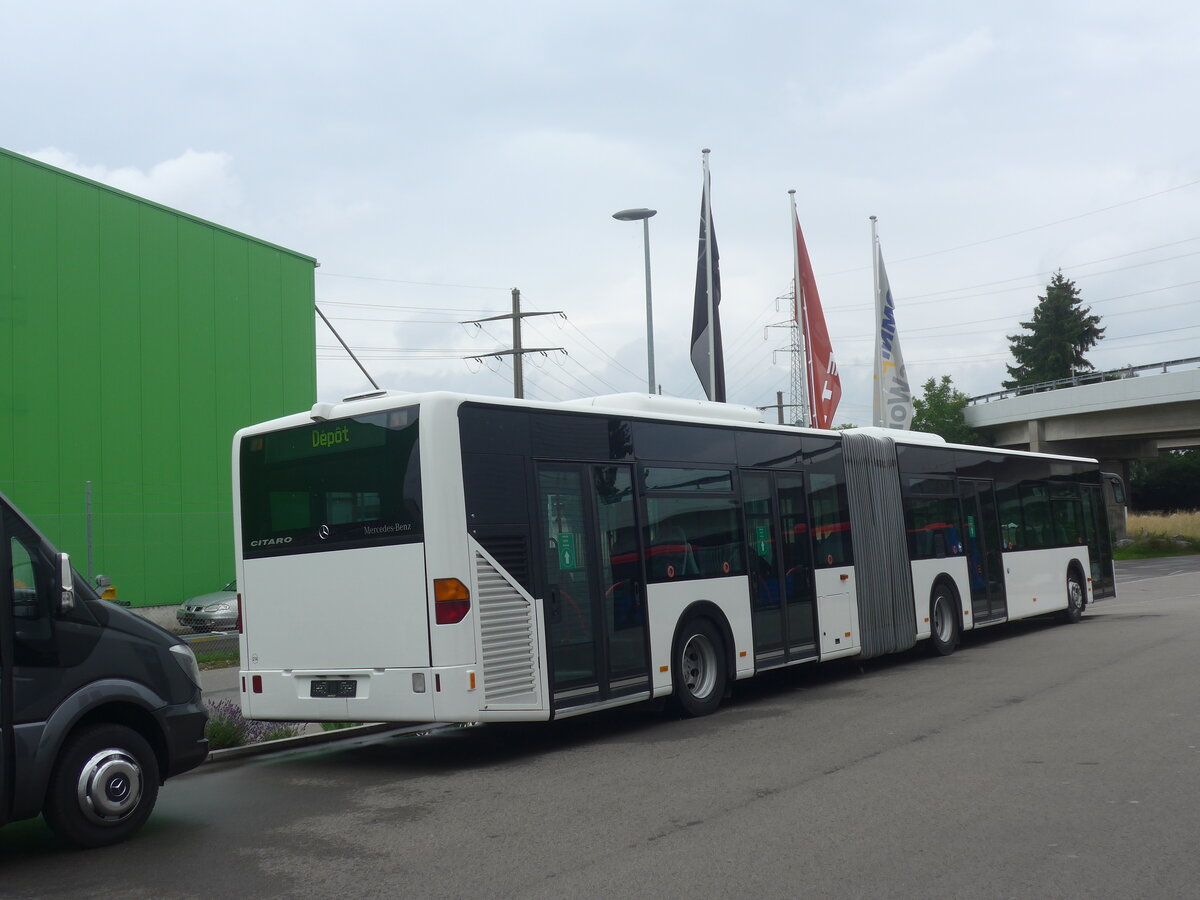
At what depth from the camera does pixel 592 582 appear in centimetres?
1043

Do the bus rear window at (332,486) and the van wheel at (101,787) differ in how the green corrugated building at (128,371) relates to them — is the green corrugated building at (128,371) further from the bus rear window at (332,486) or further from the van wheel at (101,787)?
the van wheel at (101,787)

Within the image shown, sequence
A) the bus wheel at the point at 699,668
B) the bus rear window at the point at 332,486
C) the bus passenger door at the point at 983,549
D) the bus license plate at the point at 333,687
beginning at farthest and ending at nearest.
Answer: the bus passenger door at the point at 983,549 < the bus wheel at the point at 699,668 < the bus license plate at the point at 333,687 < the bus rear window at the point at 332,486

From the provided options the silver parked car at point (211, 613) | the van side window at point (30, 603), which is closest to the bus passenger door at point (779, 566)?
the van side window at point (30, 603)

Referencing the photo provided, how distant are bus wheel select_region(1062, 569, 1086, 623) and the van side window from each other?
61.1 ft

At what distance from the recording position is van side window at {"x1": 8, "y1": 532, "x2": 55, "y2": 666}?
6.67 m

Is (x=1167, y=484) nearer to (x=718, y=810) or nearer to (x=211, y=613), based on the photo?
(x=211, y=613)

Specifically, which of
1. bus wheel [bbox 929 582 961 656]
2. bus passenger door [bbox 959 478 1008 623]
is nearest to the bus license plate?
bus wheel [bbox 929 582 961 656]

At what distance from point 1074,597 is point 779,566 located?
35.6 ft

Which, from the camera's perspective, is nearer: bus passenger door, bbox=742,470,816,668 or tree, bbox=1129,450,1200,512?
bus passenger door, bbox=742,470,816,668

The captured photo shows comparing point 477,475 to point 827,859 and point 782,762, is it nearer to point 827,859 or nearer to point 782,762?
point 782,762

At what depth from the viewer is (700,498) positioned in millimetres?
12125

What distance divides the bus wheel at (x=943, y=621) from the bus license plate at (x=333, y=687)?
9.50 m

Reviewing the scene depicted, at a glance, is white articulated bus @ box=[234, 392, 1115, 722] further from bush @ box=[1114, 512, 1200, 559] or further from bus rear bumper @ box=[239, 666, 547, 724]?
bush @ box=[1114, 512, 1200, 559]

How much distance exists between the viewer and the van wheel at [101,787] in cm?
677
